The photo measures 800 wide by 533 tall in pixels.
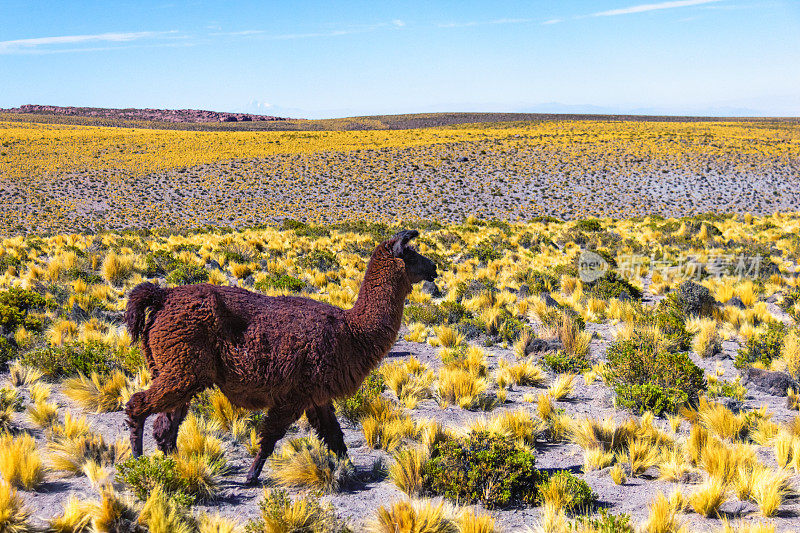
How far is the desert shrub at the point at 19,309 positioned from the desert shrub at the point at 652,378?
823 cm

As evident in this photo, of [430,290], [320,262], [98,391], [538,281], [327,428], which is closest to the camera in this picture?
[327,428]

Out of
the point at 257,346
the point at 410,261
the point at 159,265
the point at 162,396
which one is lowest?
the point at 159,265

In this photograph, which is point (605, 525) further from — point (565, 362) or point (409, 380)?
point (565, 362)

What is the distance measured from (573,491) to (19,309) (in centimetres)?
883

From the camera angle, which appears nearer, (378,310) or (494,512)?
(494,512)

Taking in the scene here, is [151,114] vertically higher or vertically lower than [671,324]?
higher

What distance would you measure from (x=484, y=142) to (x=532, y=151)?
6.74 meters

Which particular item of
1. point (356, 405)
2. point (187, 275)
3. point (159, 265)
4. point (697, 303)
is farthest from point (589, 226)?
point (356, 405)

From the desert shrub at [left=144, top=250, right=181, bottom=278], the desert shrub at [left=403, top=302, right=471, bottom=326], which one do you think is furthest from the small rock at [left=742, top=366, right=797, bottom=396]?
the desert shrub at [left=144, top=250, right=181, bottom=278]

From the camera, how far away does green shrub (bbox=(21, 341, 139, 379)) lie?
6715 millimetres

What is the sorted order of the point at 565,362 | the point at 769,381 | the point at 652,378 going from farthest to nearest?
the point at 565,362, the point at 769,381, the point at 652,378

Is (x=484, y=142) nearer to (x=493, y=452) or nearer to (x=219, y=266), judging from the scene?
(x=219, y=266)

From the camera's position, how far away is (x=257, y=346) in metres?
4.12

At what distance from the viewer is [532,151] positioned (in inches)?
2287
